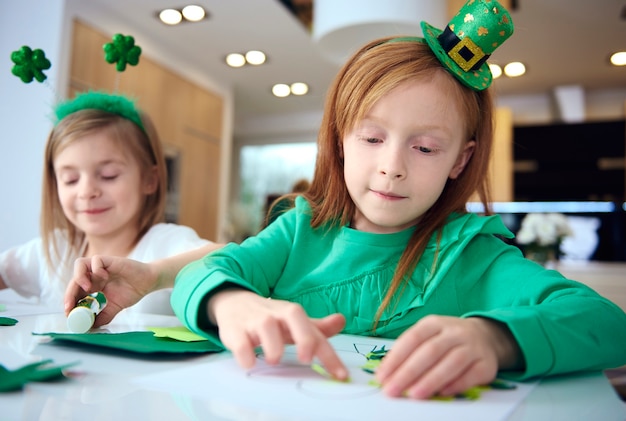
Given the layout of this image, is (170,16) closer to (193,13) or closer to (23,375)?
(193,13)

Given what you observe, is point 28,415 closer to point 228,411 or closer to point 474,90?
point 228,411

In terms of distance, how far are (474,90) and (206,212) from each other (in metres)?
4.13

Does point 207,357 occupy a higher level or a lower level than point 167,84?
lower

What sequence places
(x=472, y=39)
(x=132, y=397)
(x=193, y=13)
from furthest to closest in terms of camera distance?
1. (x=193, y=13)
2. (x=472, y=39)
3. (x=132, y=397)

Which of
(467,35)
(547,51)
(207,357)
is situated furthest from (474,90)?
(547,51)

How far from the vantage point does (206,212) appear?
15.5 ft

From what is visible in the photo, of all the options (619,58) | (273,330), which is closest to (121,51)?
(273,330)

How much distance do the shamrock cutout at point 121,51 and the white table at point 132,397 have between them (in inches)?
34.0

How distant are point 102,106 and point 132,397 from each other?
42.7 inches

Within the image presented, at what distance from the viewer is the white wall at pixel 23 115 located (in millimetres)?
2973

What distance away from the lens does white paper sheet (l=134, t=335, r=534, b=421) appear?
0.36 meters

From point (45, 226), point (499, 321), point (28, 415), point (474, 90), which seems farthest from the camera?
point (45, 226)

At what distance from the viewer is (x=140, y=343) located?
1.77 feet

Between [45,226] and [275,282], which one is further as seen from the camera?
[45,226]
